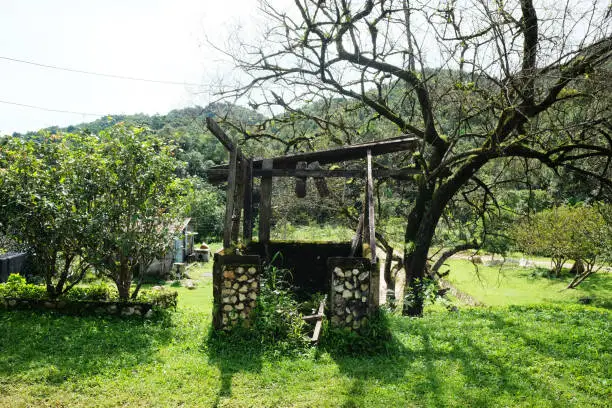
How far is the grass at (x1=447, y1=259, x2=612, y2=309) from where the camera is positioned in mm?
20562

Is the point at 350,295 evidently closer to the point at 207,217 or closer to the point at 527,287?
the point at 527,287

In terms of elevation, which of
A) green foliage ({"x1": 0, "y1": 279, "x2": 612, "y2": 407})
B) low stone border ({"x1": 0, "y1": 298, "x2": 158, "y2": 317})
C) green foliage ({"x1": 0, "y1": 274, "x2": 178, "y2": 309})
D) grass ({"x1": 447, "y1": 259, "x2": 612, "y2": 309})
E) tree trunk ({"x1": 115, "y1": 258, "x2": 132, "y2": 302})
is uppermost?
tree trunk ({"x1": 115, "y1": 258, "x2": 132, "y2": 302})

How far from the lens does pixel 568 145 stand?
31.7ft

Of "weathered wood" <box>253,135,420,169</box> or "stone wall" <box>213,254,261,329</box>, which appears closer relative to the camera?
"stone wall" <box>213,254,261,329</box>

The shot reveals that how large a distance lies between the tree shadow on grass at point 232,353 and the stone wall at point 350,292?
4.02 ft

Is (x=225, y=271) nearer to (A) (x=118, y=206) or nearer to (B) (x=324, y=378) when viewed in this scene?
(B) (x=324, y=378)

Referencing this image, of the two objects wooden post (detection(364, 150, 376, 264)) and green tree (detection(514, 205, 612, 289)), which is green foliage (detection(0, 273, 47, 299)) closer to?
wooden post (detection(364, 150, 376, 264))

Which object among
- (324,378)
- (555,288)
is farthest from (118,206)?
(555,288)

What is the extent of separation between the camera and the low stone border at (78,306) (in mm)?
8102

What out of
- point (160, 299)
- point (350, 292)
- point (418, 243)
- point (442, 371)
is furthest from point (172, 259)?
point (442, 371)

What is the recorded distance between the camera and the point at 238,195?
905cm

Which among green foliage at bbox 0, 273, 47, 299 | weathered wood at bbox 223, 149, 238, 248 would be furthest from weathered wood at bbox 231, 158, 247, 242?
green foliage at bbox 0, 273, 47, 299

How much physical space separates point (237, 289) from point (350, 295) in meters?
1.67

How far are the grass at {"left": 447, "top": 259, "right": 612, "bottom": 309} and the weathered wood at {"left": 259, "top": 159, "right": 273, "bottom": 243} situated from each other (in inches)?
456
